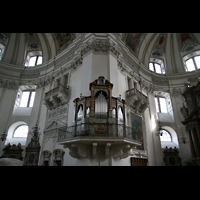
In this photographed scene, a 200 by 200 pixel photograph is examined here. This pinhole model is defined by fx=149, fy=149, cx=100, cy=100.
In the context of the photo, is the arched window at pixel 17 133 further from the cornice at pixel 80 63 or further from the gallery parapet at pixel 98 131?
the gallery parapet at pixel 98 131

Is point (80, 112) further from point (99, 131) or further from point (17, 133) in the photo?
point (17, 133)

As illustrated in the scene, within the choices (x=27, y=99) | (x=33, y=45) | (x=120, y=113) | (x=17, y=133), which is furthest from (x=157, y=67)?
(x=17, y=133)

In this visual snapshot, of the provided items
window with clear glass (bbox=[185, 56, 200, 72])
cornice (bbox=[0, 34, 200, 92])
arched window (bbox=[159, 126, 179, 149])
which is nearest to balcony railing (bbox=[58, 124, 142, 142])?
cornice (bbox=[0, 34, 200, 92])

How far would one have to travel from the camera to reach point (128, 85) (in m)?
13.1

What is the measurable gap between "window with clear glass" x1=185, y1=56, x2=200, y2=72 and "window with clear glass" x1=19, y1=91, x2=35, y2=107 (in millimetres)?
18398

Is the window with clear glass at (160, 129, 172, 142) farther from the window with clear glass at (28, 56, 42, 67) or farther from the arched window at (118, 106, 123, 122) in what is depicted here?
the window with clear glass at (28, 56, 42, 67)

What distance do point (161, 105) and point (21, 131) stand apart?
50.2ft

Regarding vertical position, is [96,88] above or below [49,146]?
above

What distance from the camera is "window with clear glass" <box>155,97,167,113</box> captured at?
685 inches

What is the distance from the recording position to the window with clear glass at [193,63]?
1768 cm

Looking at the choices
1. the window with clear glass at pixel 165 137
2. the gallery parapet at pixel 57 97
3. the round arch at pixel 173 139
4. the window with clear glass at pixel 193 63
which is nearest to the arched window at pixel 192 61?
the window with clear glass at pixel 193 63
